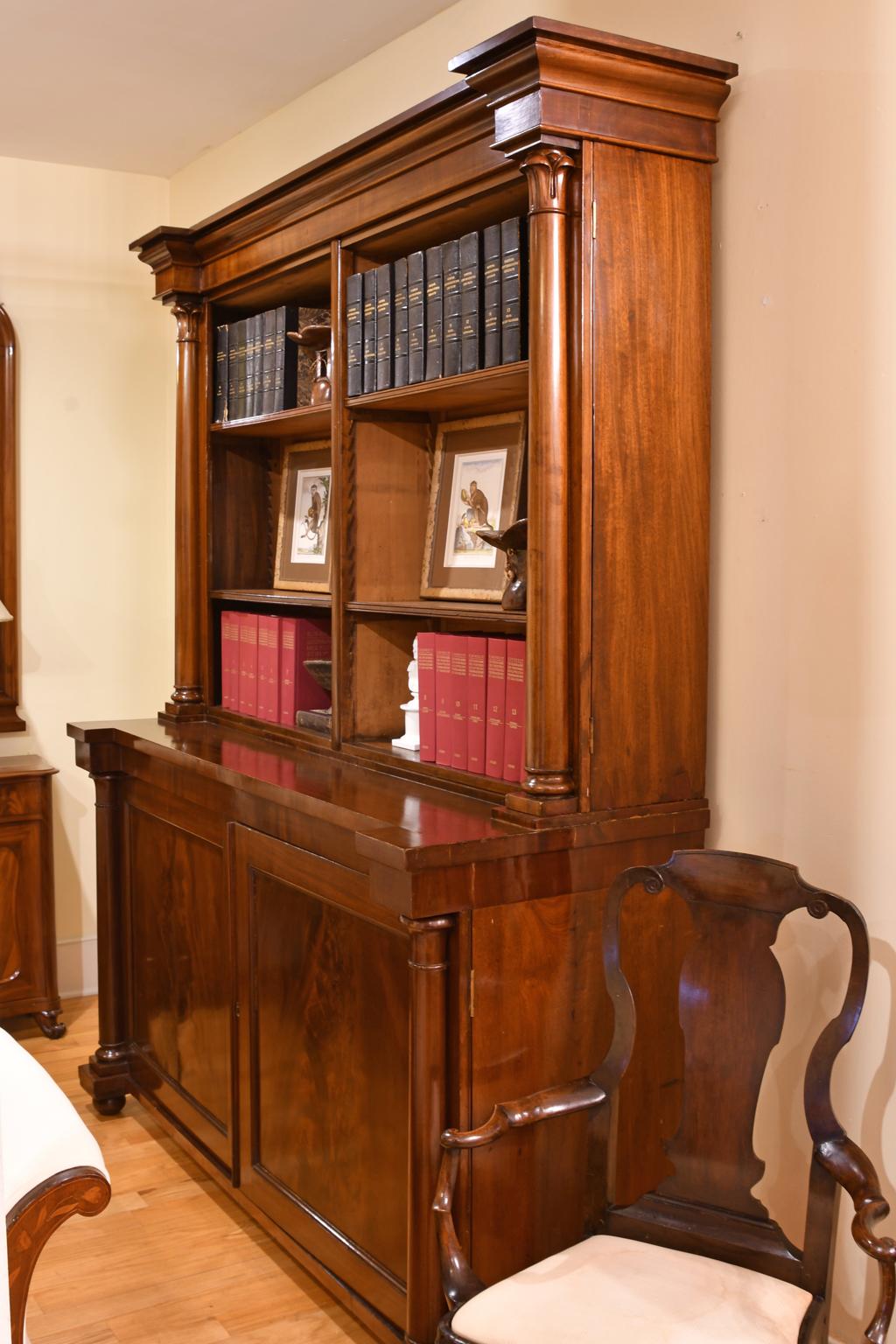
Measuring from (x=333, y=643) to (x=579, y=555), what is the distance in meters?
0.83

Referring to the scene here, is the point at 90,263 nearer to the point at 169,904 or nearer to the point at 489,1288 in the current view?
the point at 169,904

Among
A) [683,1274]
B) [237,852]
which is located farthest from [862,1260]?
[237,852]

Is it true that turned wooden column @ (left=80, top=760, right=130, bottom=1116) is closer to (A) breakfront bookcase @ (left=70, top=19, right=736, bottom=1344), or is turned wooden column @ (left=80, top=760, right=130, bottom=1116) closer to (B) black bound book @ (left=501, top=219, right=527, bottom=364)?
(A) breakfront bookcase @ (left=70, top=19, right=736, bottom=1344)

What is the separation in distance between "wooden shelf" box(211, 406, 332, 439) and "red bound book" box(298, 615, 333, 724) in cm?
47

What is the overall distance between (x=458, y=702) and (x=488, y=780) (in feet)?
0.61

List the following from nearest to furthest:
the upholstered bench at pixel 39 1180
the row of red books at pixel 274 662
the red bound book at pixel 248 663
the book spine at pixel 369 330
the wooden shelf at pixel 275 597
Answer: the upholstered bench at pixel 39 1180, the book spine at pixel 369 330, the wooden shelf at pixel 275 597, the row of red books at pixel 274 662, the red bound book at pixel 248 663

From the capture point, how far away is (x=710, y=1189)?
199 cm

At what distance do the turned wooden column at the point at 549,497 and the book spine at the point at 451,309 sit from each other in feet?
1.15

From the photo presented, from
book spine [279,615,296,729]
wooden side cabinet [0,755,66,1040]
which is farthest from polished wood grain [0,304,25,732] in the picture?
book spine [279,615,296,729]

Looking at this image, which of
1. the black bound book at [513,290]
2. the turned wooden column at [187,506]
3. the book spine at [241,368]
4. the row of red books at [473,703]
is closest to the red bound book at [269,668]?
the turned wooden column at [187,506]

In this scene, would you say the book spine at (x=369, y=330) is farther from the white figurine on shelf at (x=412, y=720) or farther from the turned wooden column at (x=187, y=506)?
the turned wooden column at (x=187, y=506)

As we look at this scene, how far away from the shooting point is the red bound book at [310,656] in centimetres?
313

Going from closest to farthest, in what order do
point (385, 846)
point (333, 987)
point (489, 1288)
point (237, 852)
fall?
point (489, 1288), point (385, 846), point (333, 987), point (237, 852)

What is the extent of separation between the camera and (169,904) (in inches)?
126
